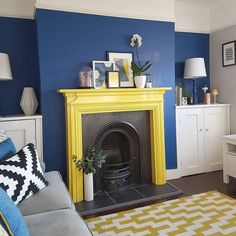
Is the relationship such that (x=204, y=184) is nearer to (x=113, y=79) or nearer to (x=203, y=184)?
(x=203, y=184)

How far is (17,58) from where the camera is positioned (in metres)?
3.07

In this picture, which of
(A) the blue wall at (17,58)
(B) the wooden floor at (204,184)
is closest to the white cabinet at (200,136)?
(B) the wooden floor at (204,184)

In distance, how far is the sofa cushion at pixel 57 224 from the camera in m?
1.31

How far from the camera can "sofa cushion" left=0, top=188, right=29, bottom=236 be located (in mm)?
1073

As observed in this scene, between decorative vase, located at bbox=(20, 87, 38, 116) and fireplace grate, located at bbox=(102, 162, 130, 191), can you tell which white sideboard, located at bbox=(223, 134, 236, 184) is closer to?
fireplace grate, located at bbox=(102, 162, 130, 191)

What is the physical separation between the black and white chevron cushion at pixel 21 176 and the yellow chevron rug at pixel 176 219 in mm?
793

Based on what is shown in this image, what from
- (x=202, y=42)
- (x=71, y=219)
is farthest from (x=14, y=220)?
(x=202, y=42)

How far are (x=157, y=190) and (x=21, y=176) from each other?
1.86 m

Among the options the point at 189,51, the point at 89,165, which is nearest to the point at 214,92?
the point at 189,51

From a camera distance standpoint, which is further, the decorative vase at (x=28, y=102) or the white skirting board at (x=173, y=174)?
the white skirting board at (x=173, y=174)

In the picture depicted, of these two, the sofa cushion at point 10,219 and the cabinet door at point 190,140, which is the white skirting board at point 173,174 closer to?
the cabinet door at point 190,140

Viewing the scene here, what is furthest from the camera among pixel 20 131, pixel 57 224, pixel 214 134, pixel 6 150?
pixel 214 134

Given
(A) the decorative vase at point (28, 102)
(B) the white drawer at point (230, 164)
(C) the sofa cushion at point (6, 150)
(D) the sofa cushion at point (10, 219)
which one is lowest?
(B) the white drawer at point (230, 164)

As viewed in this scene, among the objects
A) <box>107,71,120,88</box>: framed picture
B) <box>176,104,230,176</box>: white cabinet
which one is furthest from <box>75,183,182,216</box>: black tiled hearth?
<box>107,71,120,88</box>: framed picture
